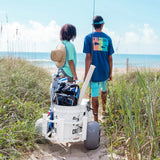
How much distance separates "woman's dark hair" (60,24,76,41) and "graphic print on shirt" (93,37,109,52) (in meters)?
0.39

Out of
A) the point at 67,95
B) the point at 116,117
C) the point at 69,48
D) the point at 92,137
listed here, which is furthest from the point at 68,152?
the point at 69,48

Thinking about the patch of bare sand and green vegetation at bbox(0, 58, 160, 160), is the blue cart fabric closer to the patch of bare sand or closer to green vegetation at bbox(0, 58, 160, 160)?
green vegetation at bbox(0, 58, 160, 160)

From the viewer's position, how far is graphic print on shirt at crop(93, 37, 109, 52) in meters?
3.47

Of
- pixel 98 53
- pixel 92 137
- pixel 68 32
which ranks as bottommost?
pixel 92 137

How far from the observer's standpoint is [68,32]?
3.32 m

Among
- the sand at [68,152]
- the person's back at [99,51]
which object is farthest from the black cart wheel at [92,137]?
the person's back at [99,51]

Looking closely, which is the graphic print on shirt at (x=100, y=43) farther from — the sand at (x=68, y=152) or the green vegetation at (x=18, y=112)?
the sand at (x=68, y=152)

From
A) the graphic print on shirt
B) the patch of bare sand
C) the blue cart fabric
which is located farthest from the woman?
the patch of bare sand

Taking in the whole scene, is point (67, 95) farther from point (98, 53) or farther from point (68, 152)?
point (98, 53)

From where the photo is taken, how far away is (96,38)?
3469 millimetres

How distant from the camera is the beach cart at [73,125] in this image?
2463 mm

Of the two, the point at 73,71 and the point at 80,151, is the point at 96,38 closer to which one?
the point at 73,71

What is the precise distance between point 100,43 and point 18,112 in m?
1.79

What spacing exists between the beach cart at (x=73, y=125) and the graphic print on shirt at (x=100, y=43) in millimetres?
1151
